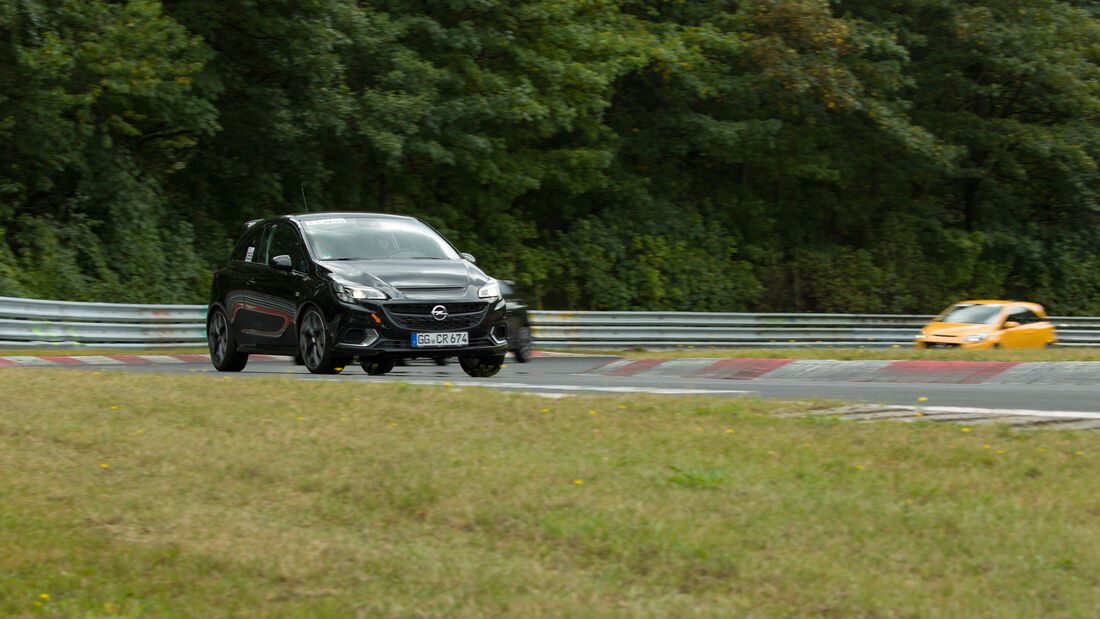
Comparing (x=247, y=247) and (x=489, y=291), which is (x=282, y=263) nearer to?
(x=247, y=247)

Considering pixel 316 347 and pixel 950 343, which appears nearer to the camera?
pixel 316 347

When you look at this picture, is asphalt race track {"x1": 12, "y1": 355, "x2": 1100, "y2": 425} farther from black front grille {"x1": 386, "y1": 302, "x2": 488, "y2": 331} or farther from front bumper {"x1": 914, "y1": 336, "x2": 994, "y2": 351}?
front bumper {"x1": 914, "y1": 336, "x2": 994, "y2": 351}

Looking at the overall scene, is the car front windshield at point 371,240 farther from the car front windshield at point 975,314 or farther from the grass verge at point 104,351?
the car front windshield at point 975,314

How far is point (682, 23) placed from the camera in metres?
32.7

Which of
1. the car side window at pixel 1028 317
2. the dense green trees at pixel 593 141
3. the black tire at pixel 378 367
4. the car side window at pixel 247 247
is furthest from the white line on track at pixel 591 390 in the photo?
the car side window at pixel 1028 317

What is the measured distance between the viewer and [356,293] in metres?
11.6

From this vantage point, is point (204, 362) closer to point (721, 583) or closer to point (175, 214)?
point (175, 214)

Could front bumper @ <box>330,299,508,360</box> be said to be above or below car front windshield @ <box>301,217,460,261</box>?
below

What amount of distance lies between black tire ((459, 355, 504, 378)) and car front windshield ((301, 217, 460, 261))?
113cm

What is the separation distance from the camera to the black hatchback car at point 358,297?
11656mm

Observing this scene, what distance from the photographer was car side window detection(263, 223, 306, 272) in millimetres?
12484

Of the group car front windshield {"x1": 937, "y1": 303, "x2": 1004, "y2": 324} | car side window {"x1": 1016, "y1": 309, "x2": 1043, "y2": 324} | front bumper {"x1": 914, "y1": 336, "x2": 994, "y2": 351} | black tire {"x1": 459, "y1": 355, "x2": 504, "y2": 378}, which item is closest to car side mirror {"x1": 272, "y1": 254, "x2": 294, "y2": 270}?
black tire {"x1": 459, "y1": 355, "x2": 504, "y2": 378}

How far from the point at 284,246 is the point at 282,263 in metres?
0.54

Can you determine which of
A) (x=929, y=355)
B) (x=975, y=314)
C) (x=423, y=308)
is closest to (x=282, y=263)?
(x=423, y=308)
